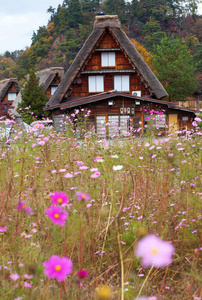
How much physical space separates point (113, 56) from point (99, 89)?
197cm

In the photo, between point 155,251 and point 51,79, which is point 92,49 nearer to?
point 51,79

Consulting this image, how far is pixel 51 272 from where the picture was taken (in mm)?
967

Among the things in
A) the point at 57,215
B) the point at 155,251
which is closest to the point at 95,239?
the point at 57,215

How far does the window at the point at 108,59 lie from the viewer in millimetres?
17891

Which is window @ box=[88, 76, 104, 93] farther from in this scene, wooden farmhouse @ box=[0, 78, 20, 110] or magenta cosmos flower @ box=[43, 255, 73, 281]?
wooden farmhouse @ box=[0, 78, 20, 110]

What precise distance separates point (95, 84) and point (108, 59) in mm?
1545

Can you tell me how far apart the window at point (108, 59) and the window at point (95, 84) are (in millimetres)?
810

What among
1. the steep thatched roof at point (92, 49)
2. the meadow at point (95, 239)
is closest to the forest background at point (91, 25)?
the steep thatched roof at point (92, 49)

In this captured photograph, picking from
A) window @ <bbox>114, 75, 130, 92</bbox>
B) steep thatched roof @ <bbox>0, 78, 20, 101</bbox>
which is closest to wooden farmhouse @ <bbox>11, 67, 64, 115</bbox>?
steep thatched roof @ <bbox>0, 78, 20, 101</bbox>

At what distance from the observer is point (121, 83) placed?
18.2 metres

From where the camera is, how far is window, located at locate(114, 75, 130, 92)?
59.7 feet

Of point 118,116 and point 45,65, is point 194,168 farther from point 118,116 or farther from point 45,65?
point 45,65

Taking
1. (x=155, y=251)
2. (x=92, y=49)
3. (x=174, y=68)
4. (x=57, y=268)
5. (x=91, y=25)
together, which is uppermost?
(x=91, y=25)

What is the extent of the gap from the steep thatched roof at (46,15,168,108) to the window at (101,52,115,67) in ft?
2.42
